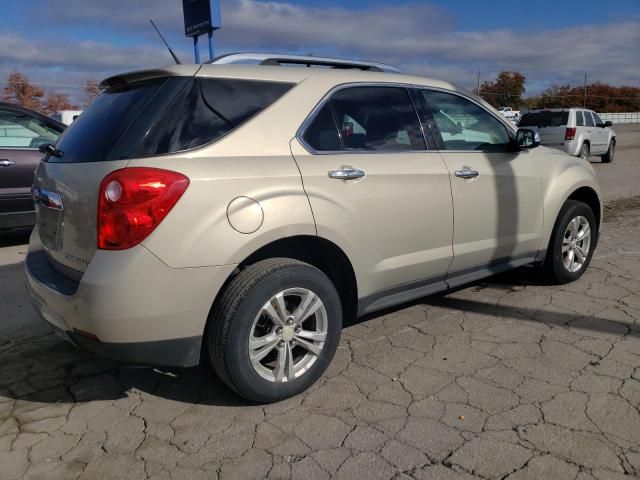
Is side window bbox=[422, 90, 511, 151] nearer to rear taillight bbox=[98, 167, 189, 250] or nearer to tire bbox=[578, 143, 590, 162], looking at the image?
rear taillight bbox=[98, 167, 189, 250]

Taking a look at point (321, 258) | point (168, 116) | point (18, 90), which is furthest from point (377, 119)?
point (18, 90)

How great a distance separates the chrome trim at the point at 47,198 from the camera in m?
2.96

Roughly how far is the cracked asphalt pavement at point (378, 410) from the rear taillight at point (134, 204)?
100 cm

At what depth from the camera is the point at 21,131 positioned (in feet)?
23.1

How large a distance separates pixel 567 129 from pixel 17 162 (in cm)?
1433

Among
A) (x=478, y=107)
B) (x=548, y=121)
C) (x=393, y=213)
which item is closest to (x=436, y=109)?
(x=478, y=107)

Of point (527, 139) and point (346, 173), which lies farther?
point (527, 139)

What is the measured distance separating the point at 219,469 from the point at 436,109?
8.83 ft

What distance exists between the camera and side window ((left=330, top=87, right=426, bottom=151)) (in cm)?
339

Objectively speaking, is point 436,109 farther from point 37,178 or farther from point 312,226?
point 37,178

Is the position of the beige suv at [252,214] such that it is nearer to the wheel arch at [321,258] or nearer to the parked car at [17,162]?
the wheel arch at [321,258]

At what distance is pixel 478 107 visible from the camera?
4.33m

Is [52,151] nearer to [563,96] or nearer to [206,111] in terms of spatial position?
[206,111]

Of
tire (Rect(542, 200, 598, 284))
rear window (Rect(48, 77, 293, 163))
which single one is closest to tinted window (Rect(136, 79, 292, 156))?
rear window (Rect(48, 77, 293, 163))
